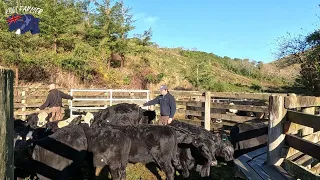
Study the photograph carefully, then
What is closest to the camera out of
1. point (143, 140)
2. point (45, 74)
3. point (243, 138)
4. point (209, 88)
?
point (143, 140)

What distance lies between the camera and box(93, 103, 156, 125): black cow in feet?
31.4

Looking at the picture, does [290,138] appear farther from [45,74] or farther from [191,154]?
[45,74]

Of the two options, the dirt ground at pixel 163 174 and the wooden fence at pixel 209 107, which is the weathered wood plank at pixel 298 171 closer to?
the dirt ground at pixel 163 174

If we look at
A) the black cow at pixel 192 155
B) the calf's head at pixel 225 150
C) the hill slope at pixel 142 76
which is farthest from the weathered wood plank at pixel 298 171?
the hill slope at pixel 142 76

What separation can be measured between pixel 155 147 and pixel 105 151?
1.01 metres

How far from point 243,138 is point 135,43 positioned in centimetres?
A: 2137

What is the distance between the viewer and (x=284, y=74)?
44.7 metres

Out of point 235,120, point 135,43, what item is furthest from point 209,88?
point 235,120

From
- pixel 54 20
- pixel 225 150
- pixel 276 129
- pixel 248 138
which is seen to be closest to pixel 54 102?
pixel 225 150

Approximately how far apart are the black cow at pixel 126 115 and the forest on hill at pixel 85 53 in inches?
463

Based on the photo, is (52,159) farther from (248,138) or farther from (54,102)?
(54,102)

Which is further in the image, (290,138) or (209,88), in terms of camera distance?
(209,88)

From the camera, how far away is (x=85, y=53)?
81.1 feet

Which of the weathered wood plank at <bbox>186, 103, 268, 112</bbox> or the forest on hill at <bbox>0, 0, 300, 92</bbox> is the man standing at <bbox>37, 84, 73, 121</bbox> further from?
the forest on hill at <bbox>0, 0, 300, 92</bbox>
